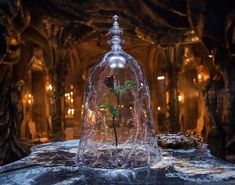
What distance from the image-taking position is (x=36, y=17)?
10570 millimetres

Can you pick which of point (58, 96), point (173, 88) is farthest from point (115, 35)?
point (173, 88)

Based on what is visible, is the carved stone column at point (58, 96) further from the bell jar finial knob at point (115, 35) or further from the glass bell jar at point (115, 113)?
the bell jar finial knob at point (115, 35)

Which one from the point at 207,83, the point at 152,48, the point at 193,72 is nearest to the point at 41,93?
the point at 152,48

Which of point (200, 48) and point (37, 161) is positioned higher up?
point (200, 48)

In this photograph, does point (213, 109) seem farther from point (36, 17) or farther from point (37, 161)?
point (36, 17)

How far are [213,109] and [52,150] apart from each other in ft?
11.7

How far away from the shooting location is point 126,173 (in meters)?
4.35

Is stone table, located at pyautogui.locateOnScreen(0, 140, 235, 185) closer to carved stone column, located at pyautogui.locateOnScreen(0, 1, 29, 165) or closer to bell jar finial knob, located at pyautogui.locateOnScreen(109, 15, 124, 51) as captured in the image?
bell jar finial knob, located at pyautogui.locateOnScreen(109, 15, 124, 51)

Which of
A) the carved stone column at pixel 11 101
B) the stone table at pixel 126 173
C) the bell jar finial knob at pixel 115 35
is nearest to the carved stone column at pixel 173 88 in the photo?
the carved stone column at pixel 11 101

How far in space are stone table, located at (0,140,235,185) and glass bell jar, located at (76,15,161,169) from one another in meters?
0.31

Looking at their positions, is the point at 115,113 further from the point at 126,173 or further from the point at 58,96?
the point at 58,96

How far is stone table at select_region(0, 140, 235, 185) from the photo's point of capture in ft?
13.1

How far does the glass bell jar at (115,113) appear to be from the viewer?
519 centimetres

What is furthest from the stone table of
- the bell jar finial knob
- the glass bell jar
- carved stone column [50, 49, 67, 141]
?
carved stone column [50, 49, 67, 141]
